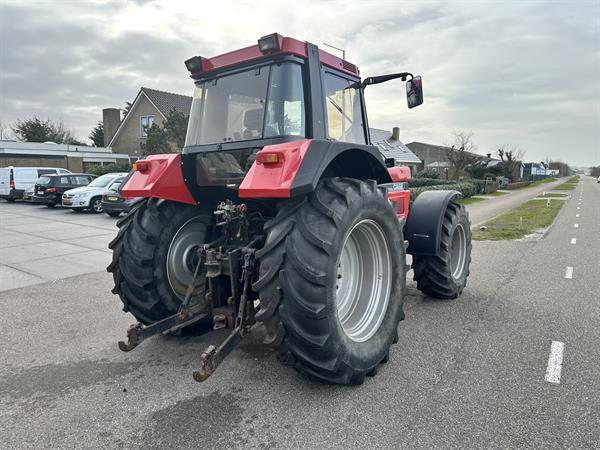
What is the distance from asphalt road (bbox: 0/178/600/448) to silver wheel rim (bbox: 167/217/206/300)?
1.97 ft

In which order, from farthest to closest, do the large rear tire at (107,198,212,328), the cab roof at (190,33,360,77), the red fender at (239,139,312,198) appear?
1. the large rear tire at (107,198,212,328)
2. the cab roof at (190,33,360,77)
3. the red fender at (239,139,312,198)

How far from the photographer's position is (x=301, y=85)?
3.53 metres

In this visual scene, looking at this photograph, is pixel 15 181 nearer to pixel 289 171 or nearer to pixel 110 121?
pixel 110 121

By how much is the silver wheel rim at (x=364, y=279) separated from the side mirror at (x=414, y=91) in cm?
152

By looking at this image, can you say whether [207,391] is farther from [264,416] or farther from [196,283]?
[196,283]

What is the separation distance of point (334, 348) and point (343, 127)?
2147 mm

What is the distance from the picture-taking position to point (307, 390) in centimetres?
320

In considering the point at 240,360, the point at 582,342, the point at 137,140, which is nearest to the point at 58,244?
the point at 240,360

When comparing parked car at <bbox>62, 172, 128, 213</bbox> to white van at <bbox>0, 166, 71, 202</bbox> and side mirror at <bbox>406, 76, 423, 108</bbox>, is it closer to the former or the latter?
white van at <bbox>0, 166, 71, 202</bbox>

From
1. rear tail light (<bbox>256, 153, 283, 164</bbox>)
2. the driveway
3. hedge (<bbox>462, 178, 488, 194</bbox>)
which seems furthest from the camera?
hedge (<bbox>462, 178, 488, 194</bbox>)

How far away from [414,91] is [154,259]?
2982mm

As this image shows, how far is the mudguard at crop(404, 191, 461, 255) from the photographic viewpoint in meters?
5.03

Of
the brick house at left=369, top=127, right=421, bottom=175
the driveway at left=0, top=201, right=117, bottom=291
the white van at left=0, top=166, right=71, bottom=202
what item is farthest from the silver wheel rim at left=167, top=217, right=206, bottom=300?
the brick house at left=369, top=127, right=421, bottom=175

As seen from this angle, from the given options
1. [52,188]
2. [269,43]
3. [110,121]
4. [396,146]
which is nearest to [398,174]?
[269,43]
